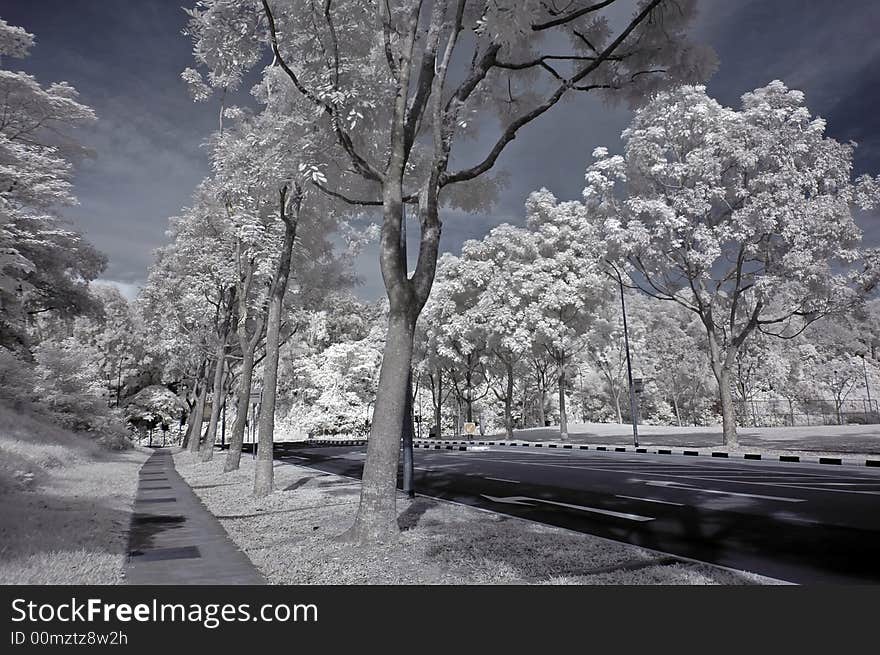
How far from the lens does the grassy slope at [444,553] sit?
208 inches

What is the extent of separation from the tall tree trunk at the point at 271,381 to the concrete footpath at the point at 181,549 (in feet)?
4.62

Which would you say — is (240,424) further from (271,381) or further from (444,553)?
(444,553)

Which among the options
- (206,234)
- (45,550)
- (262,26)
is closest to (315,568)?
(45,550)

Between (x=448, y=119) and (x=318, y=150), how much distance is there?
87.3 inches

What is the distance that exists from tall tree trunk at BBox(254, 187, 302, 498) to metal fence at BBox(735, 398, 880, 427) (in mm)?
42554

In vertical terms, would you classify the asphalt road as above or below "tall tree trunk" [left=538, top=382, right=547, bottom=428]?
below

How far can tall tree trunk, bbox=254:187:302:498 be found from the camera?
12.4m

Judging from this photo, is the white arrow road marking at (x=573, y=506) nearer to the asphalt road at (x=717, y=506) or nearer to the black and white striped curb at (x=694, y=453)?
the asphalt road at (x=717, y=506)

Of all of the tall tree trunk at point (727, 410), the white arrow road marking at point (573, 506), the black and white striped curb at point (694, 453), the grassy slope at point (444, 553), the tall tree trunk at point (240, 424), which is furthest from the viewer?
the tall tree trunk at point (727, 410)

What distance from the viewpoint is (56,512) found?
346 inches

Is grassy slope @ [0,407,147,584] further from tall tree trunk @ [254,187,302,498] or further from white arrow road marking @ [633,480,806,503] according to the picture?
white arrow road marking @ [633,480,806,503]

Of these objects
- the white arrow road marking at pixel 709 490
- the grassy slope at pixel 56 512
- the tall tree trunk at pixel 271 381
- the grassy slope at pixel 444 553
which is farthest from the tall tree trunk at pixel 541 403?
the grassy slope at pixel 444 553

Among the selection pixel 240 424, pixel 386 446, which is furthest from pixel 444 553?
pixel 240 424

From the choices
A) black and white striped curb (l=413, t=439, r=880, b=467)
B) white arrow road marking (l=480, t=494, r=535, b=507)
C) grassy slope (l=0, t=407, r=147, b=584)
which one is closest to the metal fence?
black and white striped curb (l=413, t=439, r=880, b=467)
